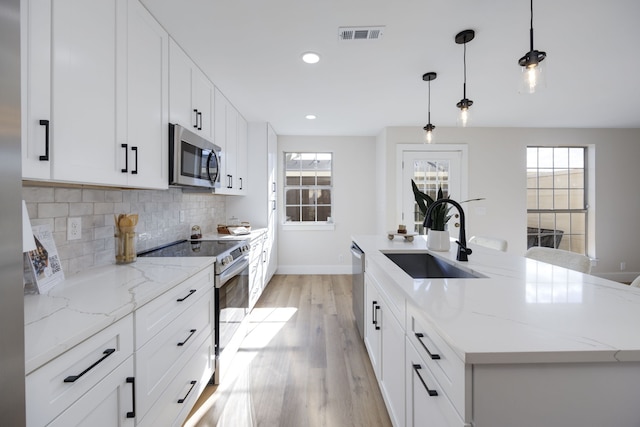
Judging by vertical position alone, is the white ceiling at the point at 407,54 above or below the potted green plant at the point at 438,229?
above

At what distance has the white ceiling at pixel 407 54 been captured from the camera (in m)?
1.72

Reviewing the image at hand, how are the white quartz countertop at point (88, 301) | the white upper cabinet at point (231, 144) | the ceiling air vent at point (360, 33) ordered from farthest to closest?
the white upper cabinet at point (231, 144)
the ceiling air vent at point (360, 33)
the white quartz countertop at point (88, 301)

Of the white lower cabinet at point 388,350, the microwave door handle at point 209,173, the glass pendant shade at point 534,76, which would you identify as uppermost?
the glass pendant shade at point 534,76

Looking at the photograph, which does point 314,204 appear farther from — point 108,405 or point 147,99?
point 108,405

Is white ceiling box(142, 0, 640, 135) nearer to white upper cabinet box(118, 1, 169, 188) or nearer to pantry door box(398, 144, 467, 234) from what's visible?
white upper cabinet box(118, 1, 169, 188)

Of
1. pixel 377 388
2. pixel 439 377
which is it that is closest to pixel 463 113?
pixel 439 377

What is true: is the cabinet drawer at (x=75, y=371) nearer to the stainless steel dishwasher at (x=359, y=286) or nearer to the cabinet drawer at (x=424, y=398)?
the cabinet drawer at (x=424, y=398)

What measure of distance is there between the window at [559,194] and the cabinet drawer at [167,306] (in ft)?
16.6

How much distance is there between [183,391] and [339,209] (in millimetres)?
3781

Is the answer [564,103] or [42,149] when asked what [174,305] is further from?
[564,103]

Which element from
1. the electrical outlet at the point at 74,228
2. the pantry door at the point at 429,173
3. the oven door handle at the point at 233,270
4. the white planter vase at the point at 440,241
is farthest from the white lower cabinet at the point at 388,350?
the pantry door at the point at 429,173

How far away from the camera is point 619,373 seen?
0.66 m

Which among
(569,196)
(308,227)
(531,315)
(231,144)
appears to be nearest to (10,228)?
(531,315)

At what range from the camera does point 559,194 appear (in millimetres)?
4539
